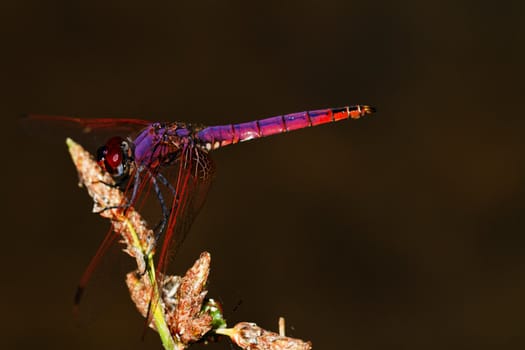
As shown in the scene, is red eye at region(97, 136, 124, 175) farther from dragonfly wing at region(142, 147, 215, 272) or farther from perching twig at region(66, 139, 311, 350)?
perching twig at region(66, 139, 311, 350)

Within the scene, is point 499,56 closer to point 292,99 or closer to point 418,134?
point 418,134

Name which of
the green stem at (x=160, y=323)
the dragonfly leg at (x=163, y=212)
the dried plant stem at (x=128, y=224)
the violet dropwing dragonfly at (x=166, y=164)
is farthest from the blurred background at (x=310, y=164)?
the green stem at (x=160, y=323)

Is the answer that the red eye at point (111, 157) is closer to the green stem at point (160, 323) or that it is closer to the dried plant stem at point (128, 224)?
the dried plant stem at point (128, 224)

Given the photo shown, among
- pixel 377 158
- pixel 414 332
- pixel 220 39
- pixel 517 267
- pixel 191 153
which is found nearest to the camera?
pixel 191 153

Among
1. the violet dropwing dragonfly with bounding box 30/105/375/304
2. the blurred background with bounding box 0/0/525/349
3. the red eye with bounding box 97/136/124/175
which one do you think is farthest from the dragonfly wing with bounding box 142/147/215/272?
the blurred background with bounding box 0/0/525/349

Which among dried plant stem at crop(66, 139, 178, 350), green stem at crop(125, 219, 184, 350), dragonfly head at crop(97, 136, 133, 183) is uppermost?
dragonfly head at crop(97, 136, 133, 183)

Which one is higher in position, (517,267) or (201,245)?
(201,245)

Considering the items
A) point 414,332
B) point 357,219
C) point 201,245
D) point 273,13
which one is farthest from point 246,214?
point 273,13
